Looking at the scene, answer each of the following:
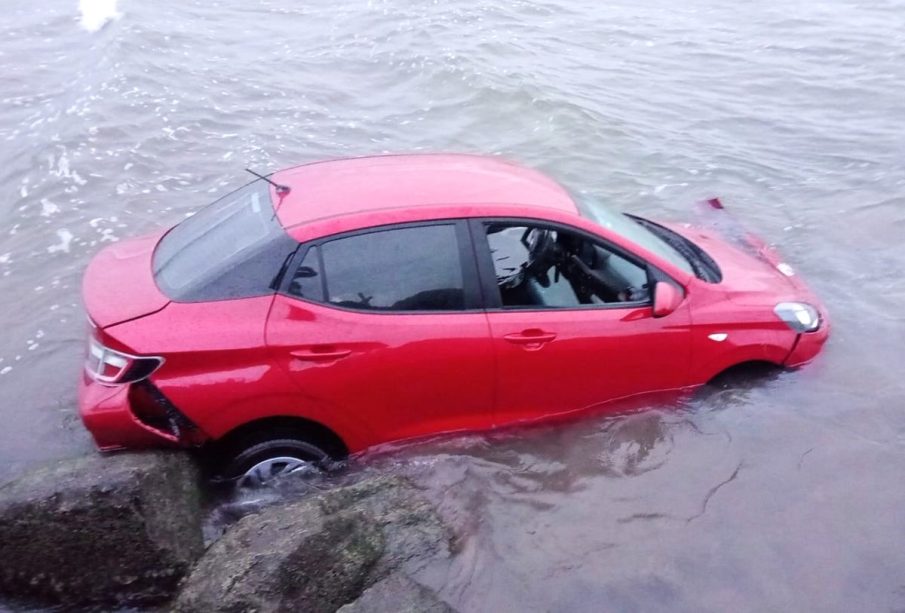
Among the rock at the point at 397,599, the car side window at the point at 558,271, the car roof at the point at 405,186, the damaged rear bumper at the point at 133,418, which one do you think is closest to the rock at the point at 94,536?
the damaged rear bumper at the point at 133,418

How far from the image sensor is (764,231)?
349 inches

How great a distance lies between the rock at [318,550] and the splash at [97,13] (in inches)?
578

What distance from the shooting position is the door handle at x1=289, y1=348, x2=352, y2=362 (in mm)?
4715

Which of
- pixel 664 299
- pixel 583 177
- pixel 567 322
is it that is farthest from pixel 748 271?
pixel 583 177

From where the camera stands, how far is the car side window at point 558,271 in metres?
5.12

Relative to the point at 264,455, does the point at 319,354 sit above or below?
above

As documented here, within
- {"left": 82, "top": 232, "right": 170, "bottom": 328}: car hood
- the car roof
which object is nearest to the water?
{"left": 82, "top": 232, "right": 170, "bottom": 328}: car hood

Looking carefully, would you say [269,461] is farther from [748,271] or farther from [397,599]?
[748,271]

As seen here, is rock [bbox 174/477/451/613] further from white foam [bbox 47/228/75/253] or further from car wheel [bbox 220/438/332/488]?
white foam [bbox 47/228/75/253]

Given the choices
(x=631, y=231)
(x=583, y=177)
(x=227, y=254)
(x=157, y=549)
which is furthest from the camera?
(x=583, y=177)

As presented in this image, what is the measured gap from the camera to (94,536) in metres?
4.34

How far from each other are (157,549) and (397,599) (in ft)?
4.18

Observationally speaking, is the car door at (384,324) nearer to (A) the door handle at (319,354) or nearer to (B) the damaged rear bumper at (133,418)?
(A) the door handle at (319,354)

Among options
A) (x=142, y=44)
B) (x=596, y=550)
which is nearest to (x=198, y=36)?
(x=142, y=44)
